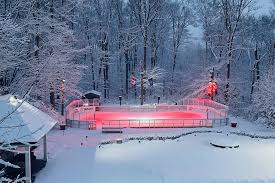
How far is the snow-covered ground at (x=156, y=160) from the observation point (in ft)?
57.2

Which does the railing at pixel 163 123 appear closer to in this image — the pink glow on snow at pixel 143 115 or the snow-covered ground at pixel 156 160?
the snow-covered ground at pixel 156 160

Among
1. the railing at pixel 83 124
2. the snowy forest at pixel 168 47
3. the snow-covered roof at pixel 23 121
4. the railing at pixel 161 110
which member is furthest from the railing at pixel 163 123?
the snow-covered roof at pixel 23 121

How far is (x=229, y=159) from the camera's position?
20750mm

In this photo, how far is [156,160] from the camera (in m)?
20.3

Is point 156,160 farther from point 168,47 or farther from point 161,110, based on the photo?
point 168,47

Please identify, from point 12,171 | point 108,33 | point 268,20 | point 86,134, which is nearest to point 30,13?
point 86,134

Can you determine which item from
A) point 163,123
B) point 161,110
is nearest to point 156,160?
point 163,123

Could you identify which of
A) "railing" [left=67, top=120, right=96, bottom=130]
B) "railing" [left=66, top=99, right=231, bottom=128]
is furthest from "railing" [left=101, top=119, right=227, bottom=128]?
"railing" [left=67, top=120, right=96, bottom=130]

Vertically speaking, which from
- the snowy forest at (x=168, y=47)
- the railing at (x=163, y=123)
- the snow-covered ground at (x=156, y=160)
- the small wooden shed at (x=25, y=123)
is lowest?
the snow-covered ground at (x=156, y=160)

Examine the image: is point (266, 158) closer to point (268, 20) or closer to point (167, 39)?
point (268, 20)

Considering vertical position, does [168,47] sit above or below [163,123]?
above

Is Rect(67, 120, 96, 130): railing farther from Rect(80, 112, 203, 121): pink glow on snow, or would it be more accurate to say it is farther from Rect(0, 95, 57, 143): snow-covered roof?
Rect(0, 95, 57, 143): snow-covered roof

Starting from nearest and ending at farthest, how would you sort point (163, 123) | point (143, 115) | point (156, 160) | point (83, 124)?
point (156, 160) → point (83, 124) → point (163, 123) → point (143, 115)

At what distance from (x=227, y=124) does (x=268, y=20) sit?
25997mm
